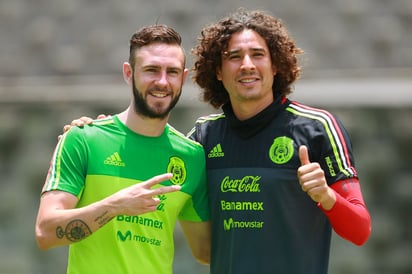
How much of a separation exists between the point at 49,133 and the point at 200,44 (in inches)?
141

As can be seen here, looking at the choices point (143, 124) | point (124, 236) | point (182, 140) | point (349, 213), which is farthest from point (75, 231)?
point (349, 213)

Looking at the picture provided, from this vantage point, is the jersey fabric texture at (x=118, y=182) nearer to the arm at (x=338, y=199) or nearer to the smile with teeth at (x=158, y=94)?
the smile with teeth at (x=158, y=94)

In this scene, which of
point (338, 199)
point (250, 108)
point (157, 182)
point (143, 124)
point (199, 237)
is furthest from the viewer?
point (199, 237)

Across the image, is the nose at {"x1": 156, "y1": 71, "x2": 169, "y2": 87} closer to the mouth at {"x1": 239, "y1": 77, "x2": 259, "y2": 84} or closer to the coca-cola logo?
the mouth at {"x1": 239, "y1": 77, "x2": 259, "y2": 84}

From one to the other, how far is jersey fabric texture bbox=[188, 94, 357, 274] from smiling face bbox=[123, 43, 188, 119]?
388 millimetres

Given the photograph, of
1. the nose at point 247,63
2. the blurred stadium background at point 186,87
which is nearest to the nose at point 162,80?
the nose at point 247,63

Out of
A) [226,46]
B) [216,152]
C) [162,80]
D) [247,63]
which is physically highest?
[226,46]

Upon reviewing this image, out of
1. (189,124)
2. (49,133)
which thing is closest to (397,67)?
(189,124)

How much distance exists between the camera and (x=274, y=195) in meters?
3.56

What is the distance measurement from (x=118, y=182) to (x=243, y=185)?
1.78 ft

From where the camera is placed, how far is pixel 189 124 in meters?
6.84

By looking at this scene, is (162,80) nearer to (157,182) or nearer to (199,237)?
(157,182)

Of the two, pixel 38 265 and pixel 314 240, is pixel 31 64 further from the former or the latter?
pixel 314 240

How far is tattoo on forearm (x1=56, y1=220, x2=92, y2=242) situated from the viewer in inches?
127
